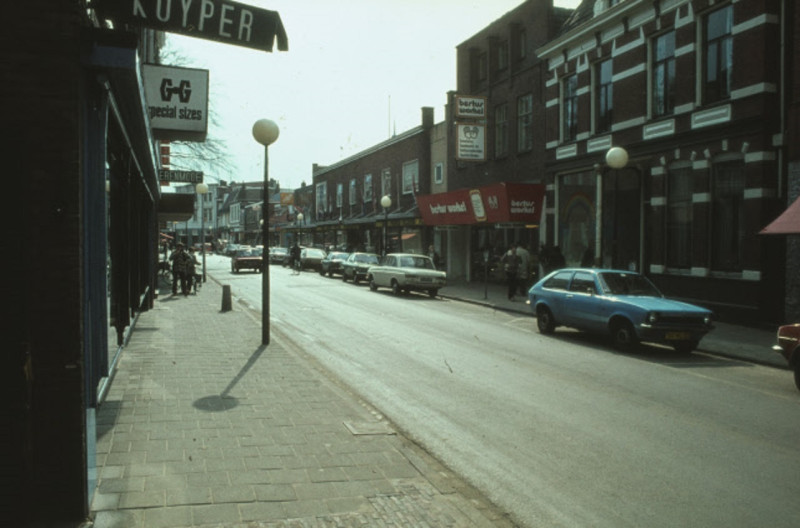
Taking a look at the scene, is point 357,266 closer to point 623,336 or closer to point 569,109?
point 569,109

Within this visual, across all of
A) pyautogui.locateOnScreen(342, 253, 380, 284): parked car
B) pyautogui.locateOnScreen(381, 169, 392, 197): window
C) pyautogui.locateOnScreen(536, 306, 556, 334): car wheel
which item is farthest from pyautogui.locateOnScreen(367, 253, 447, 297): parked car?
pyautogui.locateOnScreen(381, 169, 392, 197): window

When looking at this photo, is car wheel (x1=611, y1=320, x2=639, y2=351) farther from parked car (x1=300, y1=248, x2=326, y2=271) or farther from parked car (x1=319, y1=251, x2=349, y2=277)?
parked car (x1=300, y1=248, x2=326, y2=271)

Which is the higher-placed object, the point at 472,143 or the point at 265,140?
the point at 472,143

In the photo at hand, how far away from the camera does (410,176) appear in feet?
131

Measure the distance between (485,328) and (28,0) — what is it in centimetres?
1243

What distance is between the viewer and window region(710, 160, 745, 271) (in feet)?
52.5

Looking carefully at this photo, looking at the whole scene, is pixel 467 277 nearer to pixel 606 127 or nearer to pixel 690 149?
pixel 606 127

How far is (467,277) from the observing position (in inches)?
1287

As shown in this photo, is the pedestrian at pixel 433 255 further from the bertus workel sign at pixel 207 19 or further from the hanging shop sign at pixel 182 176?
the bertus workel sign at pixel 207 19

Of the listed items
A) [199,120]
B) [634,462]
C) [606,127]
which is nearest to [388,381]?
[634,462]

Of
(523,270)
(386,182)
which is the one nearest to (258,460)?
(523,270)

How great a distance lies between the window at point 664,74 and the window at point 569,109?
4.33 m

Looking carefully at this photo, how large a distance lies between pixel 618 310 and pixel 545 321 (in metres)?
2.39

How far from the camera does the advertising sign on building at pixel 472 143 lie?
28.2 metres
